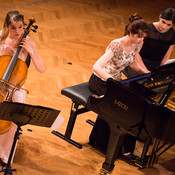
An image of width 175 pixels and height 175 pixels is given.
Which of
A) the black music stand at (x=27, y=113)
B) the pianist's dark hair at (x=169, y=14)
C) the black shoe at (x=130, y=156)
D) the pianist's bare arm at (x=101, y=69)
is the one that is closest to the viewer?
the black music stand at (x=27, y=113)

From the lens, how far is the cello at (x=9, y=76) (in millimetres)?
2904

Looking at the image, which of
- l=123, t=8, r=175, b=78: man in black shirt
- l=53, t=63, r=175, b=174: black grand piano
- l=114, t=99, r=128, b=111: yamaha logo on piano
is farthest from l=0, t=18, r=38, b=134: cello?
l=123, t=8, r=175, b=78: man in black shirt

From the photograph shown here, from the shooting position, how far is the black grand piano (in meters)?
2.79

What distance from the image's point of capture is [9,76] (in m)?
2.94

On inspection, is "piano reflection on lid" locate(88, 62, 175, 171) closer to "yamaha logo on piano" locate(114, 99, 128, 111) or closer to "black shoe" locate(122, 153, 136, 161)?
"yamaha logo on piano" locate(114, 99, 128, 111)

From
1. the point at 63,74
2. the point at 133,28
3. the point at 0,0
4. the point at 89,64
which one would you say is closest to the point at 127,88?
the point at 133,28

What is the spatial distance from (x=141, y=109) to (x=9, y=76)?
0.98 m

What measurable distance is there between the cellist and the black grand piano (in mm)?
594

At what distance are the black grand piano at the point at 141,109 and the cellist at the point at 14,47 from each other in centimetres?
59

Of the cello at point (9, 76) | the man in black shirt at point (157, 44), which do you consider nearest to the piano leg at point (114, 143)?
the cello at point (9, 76)

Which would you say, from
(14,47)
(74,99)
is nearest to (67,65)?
(74,99)

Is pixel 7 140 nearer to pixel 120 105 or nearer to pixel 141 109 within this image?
pixel 120 105

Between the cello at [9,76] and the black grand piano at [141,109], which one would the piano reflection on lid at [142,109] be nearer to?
the black grand piano at [141,109]

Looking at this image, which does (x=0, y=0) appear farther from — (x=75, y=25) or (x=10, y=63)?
(x=10, y=63)
